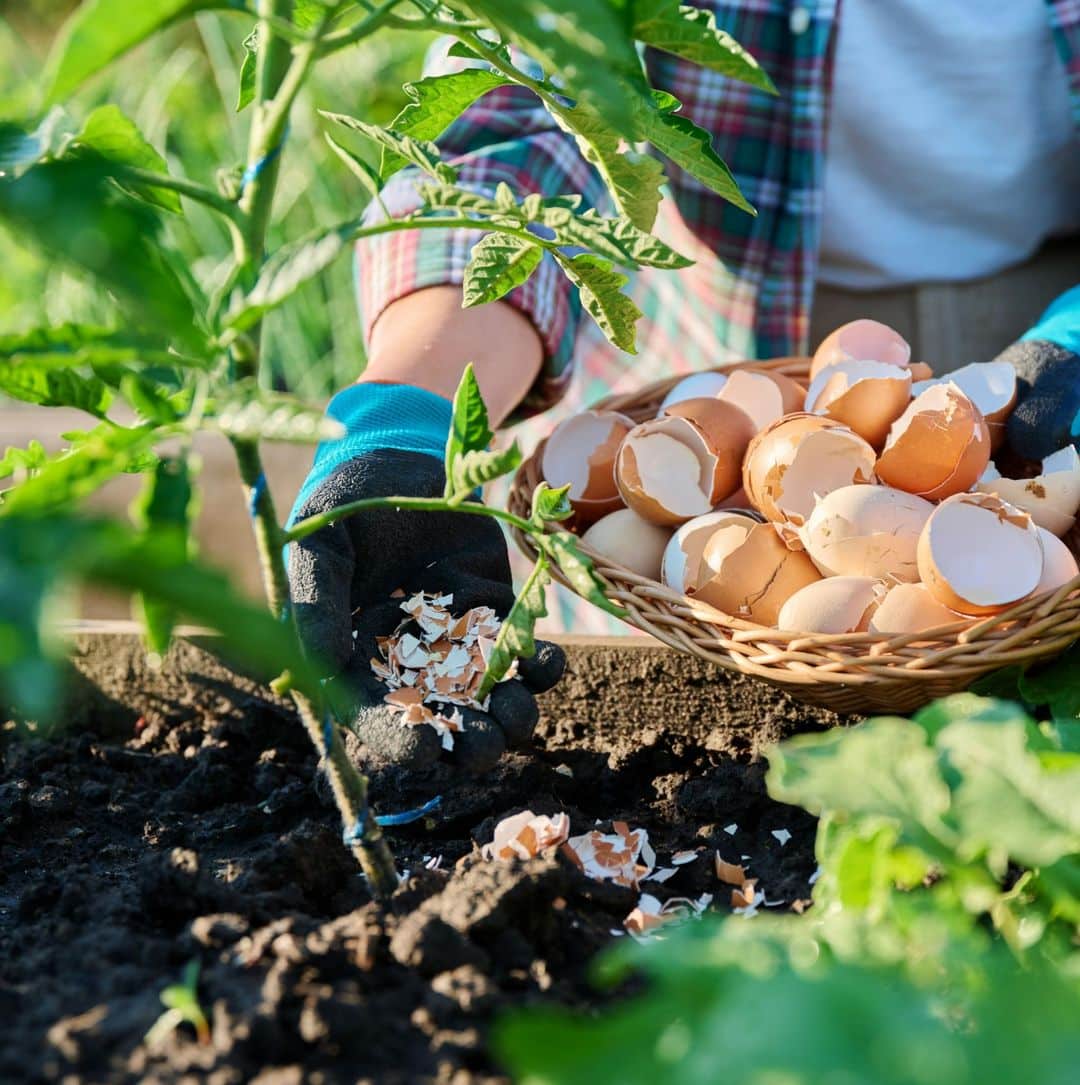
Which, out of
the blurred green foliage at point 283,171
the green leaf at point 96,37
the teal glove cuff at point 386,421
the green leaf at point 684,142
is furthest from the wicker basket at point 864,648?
the blurred green foliage at point 283,171

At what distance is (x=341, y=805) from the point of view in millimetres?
721

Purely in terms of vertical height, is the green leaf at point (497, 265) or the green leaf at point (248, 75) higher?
the green leaf at point (248, 75)

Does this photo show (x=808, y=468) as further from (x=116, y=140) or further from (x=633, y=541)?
(x=116, y=140)

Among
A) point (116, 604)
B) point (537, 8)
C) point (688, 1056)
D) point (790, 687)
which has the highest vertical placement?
point (537, 8)

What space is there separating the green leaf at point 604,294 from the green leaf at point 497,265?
25mm

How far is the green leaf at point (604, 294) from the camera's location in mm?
733

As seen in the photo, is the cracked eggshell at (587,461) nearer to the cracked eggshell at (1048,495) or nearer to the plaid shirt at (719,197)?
the plaid shirt at (719,197)

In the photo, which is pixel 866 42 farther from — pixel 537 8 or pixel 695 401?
pixel 537 8

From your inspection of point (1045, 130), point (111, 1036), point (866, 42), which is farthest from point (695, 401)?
point (111, 1036)

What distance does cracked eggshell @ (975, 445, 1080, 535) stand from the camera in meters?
1.10

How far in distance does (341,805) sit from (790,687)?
42cm

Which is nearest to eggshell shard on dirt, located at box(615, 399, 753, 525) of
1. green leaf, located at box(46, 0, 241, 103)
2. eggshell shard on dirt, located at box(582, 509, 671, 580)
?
eggshell shard on dirt, located at box(582, 509, 671, 580)

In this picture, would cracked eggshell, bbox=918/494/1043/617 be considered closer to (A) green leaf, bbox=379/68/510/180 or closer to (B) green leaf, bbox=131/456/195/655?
(A) green leaf, bbox=379/68/510/180

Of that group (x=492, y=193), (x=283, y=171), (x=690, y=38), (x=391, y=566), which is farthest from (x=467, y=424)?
(x=283, y=171)
